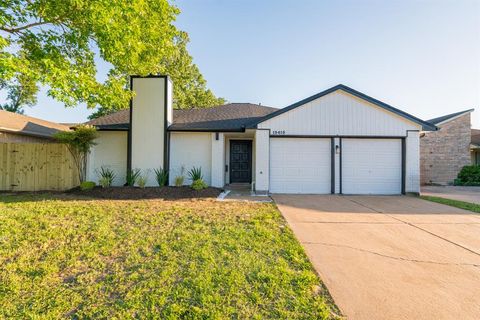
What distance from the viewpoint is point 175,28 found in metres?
9.55

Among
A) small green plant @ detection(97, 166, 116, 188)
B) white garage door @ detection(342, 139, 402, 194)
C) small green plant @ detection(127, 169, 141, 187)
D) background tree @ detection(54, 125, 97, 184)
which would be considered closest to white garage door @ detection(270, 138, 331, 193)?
white garage door @ detection(342, 139, 402, 194)

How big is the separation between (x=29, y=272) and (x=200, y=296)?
2.41 metres

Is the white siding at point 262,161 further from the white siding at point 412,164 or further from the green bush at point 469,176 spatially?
the green bush at point 469,176

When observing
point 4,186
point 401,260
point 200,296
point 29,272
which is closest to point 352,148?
point 401,260

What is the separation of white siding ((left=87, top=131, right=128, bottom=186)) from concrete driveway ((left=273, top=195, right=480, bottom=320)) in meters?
7.88

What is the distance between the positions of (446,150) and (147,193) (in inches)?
719

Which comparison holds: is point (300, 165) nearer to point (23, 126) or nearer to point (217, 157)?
point (217, 157)

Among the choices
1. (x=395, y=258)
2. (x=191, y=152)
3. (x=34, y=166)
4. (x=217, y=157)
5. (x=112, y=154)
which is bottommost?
(x=395, y=258)

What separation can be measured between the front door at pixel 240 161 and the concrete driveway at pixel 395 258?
526 cm

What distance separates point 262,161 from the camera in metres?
9.20

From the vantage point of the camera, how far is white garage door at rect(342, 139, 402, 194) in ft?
30.8

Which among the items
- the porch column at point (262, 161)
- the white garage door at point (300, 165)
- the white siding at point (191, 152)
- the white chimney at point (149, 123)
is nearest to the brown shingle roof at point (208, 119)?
the white siding at point (191, 152)

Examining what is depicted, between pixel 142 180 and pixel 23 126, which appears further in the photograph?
pixel 23 126

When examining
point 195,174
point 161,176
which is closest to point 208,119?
point 195,174
